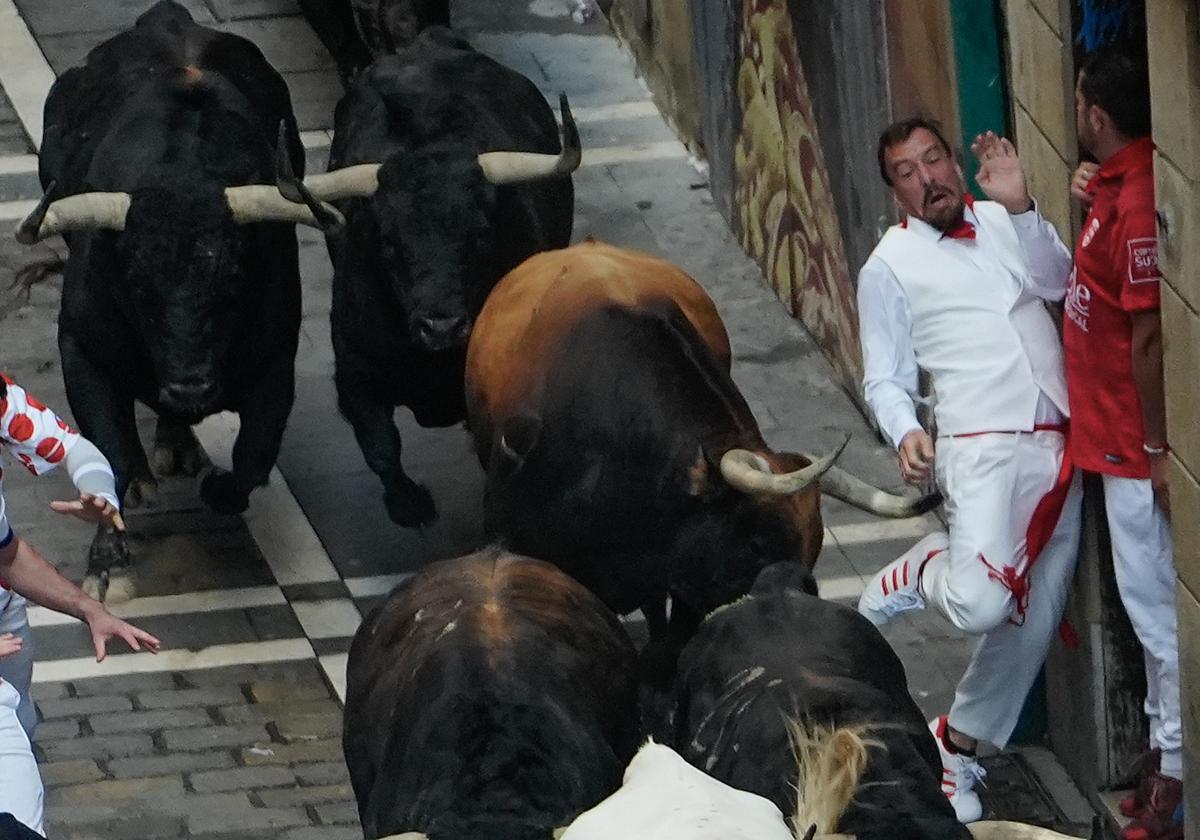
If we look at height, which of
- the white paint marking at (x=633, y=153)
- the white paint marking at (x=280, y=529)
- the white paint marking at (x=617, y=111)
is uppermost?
the white paint marking at (x=280, y=529)

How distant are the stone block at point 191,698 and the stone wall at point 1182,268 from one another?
12.5ft

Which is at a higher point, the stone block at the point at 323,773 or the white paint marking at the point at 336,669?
the stone block at the point at 323,773

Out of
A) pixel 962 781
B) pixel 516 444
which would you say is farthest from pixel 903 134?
pixel 962 781

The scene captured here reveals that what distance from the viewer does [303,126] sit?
47.7 ft

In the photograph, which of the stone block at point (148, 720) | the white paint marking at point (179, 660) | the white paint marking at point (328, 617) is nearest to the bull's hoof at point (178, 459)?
the white paint marking at point (328, 617)

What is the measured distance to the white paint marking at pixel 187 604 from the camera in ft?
32.9

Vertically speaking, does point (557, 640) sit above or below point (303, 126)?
above

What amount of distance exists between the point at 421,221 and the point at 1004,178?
2918 mm

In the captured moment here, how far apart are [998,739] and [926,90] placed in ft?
8.95

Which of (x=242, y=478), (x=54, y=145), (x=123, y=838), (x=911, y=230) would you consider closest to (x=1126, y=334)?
(x=911, y=230)

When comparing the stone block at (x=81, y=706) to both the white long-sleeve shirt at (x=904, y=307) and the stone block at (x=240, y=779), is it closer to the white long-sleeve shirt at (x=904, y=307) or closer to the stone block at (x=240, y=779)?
the stone block at (x=240, y=779)

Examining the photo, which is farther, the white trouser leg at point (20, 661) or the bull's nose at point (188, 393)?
the bull's nose at point (188, 393)

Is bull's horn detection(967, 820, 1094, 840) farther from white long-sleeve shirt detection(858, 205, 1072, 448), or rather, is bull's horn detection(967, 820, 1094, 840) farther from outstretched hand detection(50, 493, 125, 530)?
outstretched hand detection(50, 493, 125, 530)

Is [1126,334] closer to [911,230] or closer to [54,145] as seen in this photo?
[911,230]
